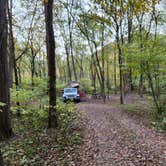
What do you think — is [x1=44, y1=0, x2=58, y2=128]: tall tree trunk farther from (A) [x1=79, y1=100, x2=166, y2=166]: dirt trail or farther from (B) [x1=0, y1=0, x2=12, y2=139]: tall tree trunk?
(B) [x1=0, y1=0, x2=12, y2=139]: tall tree trunk

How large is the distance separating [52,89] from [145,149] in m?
4.27

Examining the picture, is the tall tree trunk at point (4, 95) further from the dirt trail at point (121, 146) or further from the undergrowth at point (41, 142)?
the dirt trail at point (121, 146)

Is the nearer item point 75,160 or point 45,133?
point 75,160

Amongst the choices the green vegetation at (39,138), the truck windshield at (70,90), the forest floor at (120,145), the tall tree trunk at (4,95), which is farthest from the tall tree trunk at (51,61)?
the truck windshield at (70,90)

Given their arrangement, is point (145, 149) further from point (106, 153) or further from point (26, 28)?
point (26, 28)

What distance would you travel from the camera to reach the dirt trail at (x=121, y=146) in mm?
5508

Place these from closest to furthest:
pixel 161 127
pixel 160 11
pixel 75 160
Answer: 1. pixel 75 160
2. pixel 161 127
3. pixel 160 11

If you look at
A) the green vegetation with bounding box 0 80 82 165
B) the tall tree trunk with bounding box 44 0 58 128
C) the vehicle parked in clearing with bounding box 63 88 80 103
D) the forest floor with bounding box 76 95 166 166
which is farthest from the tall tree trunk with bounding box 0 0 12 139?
the vehicle parked in clearing with bounding box 63 88 80 103

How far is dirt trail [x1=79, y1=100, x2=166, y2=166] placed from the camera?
18.1 feet

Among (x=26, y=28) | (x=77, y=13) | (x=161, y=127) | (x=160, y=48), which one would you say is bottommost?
(x=161, y=127)

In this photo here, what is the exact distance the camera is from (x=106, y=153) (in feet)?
19.9

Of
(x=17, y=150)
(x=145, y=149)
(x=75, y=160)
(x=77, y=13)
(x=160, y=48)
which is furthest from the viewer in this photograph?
(x=77, y=13)

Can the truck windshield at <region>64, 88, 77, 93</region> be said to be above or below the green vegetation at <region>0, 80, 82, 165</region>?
above

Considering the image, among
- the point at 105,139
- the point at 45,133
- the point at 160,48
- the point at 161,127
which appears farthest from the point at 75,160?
the point at 160,48
